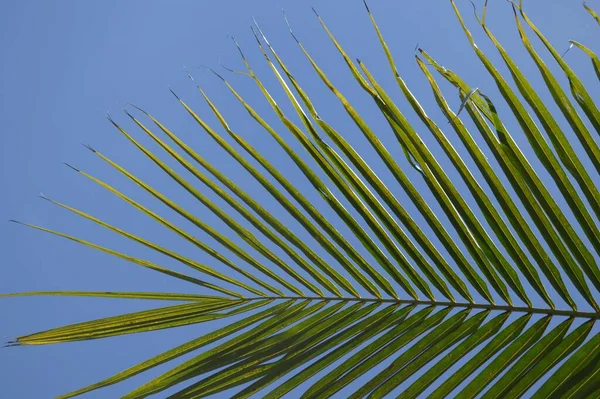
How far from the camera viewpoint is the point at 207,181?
5.77 ft

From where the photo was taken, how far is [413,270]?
5.52 ft

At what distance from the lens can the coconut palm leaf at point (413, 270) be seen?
145 cm

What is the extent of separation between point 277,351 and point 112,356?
53.2 feet

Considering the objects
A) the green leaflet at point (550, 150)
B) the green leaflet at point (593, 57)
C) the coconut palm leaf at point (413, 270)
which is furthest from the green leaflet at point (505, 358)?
the green leaflet at point (593, 57)

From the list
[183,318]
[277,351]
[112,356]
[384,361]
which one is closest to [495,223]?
[384,361]

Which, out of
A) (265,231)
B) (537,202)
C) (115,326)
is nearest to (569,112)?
(537,202)

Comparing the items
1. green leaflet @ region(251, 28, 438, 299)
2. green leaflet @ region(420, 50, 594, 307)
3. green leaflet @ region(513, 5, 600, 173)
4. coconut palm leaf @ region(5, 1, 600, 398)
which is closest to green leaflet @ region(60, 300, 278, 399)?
coconut palm leaf @ region(5, 1, 600, 398)

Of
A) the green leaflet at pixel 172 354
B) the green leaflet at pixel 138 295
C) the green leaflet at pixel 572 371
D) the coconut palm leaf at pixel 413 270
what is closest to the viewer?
the green leaflet at pixel 572 371

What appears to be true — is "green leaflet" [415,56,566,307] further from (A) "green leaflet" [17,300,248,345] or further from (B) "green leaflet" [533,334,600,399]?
(A) "green leaflet" [17,300,248,345]

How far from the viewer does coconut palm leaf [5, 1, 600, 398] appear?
1447 mm

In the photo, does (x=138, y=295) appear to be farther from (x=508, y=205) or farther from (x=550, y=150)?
(x=550, y=150)

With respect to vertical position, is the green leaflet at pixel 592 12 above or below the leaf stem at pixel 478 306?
above

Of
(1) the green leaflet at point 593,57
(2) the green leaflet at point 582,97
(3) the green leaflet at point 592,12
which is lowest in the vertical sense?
(2) the green leaflet at point 582,97

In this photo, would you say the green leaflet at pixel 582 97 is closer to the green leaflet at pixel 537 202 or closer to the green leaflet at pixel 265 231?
the green leaflet at pixel 537 202
